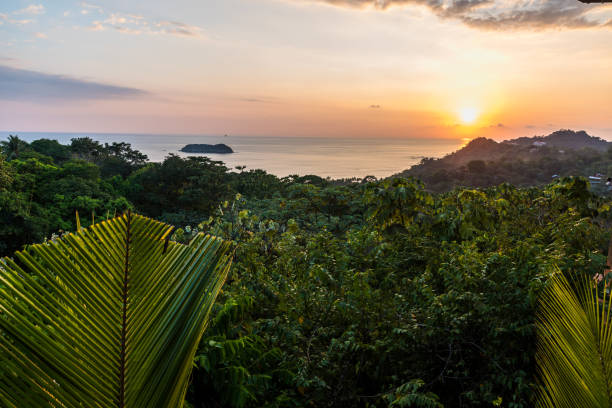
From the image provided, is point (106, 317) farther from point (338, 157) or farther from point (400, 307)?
point (338, 157)

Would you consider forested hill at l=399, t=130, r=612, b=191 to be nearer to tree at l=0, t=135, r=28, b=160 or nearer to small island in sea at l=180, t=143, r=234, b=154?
small island in sea at l=180, t=143, r=234, b=154

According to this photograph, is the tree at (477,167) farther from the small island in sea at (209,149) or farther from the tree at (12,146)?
the small island in sea at (209,149)

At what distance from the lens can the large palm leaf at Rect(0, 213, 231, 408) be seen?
117cm

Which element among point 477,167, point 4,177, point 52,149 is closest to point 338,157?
point 477,167

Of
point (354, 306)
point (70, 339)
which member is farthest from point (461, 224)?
point (70, 339)

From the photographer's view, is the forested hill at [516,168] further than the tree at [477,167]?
No

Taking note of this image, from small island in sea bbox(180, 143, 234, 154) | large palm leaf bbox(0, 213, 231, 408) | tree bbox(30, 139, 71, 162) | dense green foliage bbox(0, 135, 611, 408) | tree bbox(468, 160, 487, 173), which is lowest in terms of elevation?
dense green foliage bbox(0, 135, 611, 408)

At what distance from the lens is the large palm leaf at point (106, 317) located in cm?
117

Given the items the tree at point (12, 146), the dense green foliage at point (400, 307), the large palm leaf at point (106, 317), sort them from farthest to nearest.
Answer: the tree at point (12, 146) → the dense green foliage at point (400, 307) → the large palm leaf at point (106, 317)

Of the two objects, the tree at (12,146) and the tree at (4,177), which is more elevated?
the tree at (12,146)

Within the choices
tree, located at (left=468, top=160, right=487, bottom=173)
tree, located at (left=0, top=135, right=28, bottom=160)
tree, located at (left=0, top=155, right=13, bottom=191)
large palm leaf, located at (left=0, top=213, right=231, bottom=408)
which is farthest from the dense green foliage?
tree, located at (left=0, top=135, right=28, bottom=160)

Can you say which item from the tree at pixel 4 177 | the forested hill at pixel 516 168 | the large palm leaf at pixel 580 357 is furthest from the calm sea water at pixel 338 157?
the large palm leaf at pixel 580 357

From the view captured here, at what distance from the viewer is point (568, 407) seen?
1.67m

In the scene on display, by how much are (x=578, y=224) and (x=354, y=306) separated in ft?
8.68
